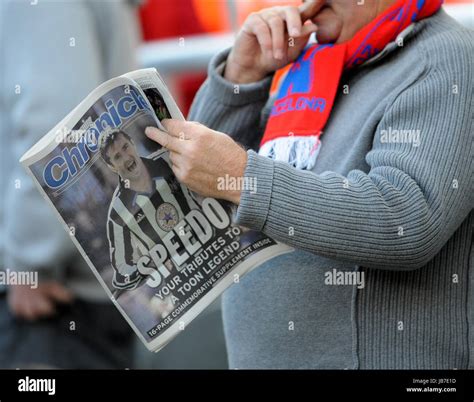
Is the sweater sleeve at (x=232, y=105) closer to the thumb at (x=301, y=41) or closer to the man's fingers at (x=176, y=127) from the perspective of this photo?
the thumb at (x=301, y=41)

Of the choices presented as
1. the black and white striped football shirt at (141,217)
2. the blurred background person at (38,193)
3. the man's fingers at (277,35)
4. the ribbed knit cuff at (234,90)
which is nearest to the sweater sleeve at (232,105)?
the ribbed knit cuff at (234,90)

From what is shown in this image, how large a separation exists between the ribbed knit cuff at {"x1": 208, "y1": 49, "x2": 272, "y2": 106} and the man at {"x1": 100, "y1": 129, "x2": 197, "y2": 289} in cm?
31

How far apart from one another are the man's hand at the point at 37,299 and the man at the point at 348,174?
678 millimetres

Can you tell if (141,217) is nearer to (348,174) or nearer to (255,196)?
(255,196)

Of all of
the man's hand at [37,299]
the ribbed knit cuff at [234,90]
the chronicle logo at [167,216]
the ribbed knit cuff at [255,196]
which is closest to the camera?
the ribbed knit cuff at [255,196]

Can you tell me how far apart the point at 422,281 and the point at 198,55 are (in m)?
2.15

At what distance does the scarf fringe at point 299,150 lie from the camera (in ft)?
4.78

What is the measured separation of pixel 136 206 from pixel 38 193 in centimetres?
79

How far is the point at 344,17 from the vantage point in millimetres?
1512

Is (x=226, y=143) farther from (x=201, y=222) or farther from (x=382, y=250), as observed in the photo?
(x=382, y=250)

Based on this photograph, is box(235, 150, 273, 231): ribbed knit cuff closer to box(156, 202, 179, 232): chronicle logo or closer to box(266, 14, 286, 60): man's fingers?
box(156, 202, 179, 232): chronicle logo

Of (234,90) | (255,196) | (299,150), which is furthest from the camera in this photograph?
(234,90)

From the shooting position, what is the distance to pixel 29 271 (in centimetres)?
211
